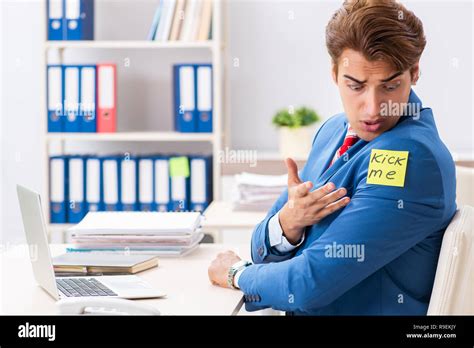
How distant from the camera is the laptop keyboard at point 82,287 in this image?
139 cm

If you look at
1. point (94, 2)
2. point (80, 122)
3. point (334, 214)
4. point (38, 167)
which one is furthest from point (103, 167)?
point (334, 214)

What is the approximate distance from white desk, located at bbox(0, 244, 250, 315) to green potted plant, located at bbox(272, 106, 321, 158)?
1526mm

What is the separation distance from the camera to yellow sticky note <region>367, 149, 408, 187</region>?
1.20 meters

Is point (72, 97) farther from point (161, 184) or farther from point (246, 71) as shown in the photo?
point (246, 71)

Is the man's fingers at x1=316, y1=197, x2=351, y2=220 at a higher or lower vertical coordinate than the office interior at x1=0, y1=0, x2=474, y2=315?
lower

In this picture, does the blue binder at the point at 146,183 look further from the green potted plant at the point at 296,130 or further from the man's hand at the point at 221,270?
the man's hand at the point at 221,270

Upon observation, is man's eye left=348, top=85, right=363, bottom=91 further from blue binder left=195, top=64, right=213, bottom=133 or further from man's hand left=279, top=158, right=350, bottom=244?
blue binder left=195, top=64, right=213, bottom=133

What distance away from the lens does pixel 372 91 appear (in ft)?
4.01

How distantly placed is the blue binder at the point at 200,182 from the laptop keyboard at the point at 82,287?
6.20 feet

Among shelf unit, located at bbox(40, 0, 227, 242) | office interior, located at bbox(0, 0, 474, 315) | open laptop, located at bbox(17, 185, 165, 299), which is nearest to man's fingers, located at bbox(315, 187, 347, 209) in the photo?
open laptop, located at bbox(17, 185, 165, 299)

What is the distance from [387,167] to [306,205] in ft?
0.54

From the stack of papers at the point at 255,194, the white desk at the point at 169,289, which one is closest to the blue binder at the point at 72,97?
the stack of papers at the point at 255,194

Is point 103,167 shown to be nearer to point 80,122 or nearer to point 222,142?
point 80,122
